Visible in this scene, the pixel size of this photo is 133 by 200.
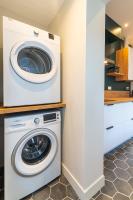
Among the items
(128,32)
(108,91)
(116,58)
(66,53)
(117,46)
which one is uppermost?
(128,32)

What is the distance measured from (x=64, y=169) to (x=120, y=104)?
126 centimetres

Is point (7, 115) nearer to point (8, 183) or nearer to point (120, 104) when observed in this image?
point (8, 183)

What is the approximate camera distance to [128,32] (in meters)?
2.82

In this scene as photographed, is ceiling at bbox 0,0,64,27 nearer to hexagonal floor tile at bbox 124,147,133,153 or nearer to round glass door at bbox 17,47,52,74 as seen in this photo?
round glass door at bbox 17,47,52,74

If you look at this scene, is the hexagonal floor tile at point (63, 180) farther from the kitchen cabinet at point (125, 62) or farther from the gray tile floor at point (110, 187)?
the kitchen cabinet at point (125, 62)

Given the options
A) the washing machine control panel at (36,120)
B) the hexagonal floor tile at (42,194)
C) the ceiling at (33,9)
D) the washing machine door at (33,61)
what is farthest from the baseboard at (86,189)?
the ceiling at (33,9)

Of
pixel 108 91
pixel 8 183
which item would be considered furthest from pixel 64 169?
pixel 108 91

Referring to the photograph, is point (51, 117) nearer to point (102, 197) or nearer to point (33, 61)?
point (33, 61)

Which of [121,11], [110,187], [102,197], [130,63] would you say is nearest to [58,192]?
[102,197]

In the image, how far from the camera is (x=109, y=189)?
1258 mm

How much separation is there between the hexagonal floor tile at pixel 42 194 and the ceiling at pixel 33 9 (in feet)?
6.81

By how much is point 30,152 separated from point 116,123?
1344 mm

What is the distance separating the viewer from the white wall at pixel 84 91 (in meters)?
1.07

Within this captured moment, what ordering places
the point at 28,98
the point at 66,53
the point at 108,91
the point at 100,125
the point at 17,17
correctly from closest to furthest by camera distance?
the point at 28,98, the point at 100,125, the point at 66,53, the point at 17,17, the point at 108,91
